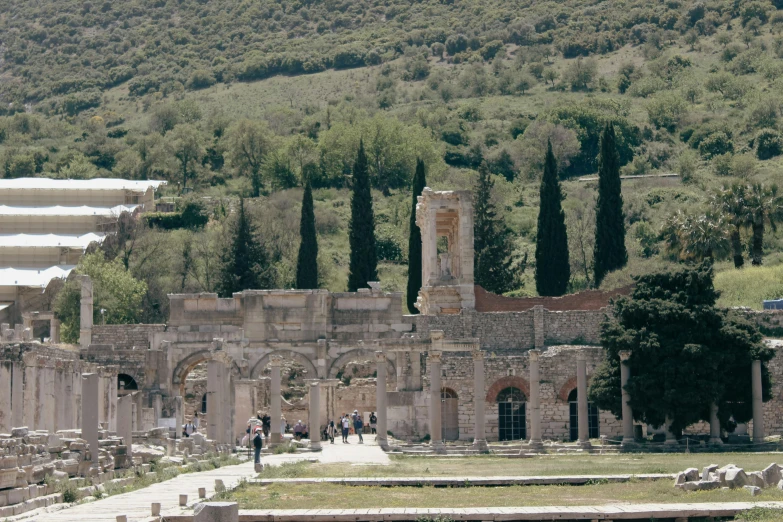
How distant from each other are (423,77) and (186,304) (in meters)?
105

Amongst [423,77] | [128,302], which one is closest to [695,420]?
[128,302]

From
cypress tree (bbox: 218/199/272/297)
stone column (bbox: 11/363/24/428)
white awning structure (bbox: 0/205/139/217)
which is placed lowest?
stone column (bbox: 11/363/24/428)

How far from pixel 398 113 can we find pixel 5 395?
99854 millimetres

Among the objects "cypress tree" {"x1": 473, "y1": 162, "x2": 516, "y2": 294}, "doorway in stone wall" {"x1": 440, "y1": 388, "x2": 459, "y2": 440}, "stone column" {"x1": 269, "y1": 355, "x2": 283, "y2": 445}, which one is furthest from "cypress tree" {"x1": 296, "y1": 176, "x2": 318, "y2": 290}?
"stone column" {"x1": 269, "y1": 355, "x2": 283, "y2": 445}

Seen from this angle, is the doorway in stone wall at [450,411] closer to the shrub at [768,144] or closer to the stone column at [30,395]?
the stone column at [30,395]

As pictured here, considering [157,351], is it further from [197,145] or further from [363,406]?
[197,145]

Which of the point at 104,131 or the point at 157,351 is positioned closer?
the point at 157,351

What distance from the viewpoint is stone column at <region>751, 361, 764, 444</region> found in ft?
196

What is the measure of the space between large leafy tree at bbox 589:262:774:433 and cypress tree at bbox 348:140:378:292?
2456 cm

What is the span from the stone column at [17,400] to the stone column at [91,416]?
8.12 meters

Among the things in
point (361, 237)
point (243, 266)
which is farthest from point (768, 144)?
point (243, 266)

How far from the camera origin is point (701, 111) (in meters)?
143

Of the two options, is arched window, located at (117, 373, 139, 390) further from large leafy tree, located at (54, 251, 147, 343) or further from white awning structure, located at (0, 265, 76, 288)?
white awning structure, located at (0, 265, 76, 288)

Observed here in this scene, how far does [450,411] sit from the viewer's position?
224 ft
